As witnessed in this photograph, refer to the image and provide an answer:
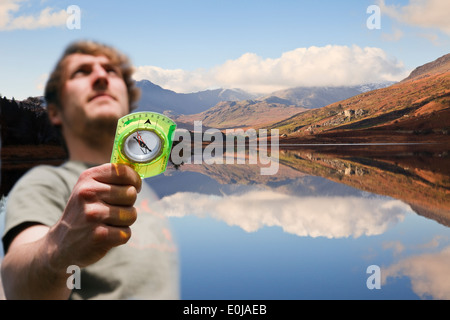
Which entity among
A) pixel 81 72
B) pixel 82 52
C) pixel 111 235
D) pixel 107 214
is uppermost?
pixel 82 52

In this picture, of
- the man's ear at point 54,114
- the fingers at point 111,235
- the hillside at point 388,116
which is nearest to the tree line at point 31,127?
the man's ear at point 54,114

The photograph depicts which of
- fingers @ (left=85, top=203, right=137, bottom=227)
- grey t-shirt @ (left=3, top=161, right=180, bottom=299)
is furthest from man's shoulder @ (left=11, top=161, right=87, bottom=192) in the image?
fingers @ (left=85, top=203, right=137, bottom=227)

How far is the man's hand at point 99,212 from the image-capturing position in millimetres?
1817

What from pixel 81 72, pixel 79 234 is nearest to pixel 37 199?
pixel 79 234

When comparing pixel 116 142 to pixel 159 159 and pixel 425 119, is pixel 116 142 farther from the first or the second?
pixel 425 119

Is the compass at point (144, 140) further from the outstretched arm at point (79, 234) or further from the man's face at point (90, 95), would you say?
the man's face at point (90, 95)

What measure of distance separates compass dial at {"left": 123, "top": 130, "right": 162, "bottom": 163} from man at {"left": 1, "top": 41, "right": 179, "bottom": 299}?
9 cm

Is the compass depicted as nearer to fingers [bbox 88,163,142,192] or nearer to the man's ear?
fingers [bbox 88,163,142,192]

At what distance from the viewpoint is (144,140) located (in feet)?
5.74

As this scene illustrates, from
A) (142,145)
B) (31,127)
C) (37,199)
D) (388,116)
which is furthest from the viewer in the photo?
(388,116)

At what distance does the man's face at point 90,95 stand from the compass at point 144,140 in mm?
704

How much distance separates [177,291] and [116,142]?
5.35 ft

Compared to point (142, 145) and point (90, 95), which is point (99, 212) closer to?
point (142, 145)

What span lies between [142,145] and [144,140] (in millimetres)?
29
